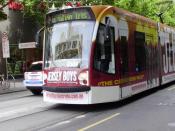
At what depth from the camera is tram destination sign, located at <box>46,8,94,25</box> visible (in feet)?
48.8

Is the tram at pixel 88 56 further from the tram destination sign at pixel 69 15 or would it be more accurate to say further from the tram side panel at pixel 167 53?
the tram side panel at pixel 167 53

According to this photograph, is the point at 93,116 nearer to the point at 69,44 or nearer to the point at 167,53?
the point at 69,44

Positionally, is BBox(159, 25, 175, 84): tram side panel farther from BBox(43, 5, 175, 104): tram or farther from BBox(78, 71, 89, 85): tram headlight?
BBox(78, 71, 89, 85): tram headlight

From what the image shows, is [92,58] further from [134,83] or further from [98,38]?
[134,83]

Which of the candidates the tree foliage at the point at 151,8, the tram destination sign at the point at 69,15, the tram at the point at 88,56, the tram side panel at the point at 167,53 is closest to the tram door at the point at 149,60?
the tram side panel at the point at 167,53

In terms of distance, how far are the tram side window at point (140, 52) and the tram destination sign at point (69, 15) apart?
11.7 feet

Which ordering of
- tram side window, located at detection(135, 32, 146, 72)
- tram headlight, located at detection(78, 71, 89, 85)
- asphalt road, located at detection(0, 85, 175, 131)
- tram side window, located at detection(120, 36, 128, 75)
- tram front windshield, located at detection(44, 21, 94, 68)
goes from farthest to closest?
tram side window, located at detection(135, 32, 146, 72) < tram side window, located at detection(120, 36, 128, 75) < tram front windshield, located at detection(44, 21, 94, 68) < tram headlight, located at detection(78, 71, 89, 85) < asphalt road, located at detection(0, 85, 175, 131)

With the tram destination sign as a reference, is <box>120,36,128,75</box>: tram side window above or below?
below

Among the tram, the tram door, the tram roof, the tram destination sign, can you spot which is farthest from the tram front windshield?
the tram door

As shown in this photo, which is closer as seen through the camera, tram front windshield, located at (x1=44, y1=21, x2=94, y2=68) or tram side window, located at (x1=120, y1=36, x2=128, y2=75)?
tram front windshield, located at (x1=44, y1=21, x2=94, y2=68)

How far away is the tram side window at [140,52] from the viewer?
17.8m

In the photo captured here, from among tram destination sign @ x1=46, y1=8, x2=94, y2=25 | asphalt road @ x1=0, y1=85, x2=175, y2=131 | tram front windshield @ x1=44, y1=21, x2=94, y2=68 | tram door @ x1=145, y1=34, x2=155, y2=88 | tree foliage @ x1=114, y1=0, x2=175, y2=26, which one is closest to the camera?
asphalt road @ x1=0, y1=85, x2=175, y2=131

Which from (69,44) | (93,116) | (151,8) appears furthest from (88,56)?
(151,8)

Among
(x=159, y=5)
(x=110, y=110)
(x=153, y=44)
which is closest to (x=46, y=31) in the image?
(x=110, y=110)
